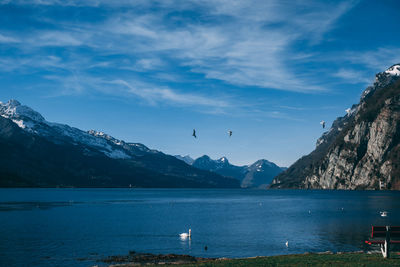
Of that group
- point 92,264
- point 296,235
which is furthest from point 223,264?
point 296,235

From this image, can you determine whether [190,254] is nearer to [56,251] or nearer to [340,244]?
[56,251]

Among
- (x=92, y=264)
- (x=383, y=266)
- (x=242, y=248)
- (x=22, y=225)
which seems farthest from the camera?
(x=22, y=225)

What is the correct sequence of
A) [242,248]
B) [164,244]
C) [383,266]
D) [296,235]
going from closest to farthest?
[383,266], [242,248], [164,244], [296,235]

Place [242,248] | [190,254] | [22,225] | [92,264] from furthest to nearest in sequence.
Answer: [22,225] < [242,248] < [190,254] < [92,264]

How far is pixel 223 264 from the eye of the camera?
39125 millimetres

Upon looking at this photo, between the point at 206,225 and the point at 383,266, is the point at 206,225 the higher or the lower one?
the lower one

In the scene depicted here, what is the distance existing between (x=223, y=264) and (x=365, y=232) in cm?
5381

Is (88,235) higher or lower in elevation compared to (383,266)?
lower

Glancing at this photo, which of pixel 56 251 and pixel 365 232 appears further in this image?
pixel 365 232

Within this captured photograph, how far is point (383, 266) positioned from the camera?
3334 cm

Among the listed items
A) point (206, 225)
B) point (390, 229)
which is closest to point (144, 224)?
point (206, 225)

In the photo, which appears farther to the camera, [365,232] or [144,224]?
[144,224]

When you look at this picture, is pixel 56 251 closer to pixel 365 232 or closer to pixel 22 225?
pixel 22 225

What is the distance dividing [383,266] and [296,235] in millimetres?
46799
